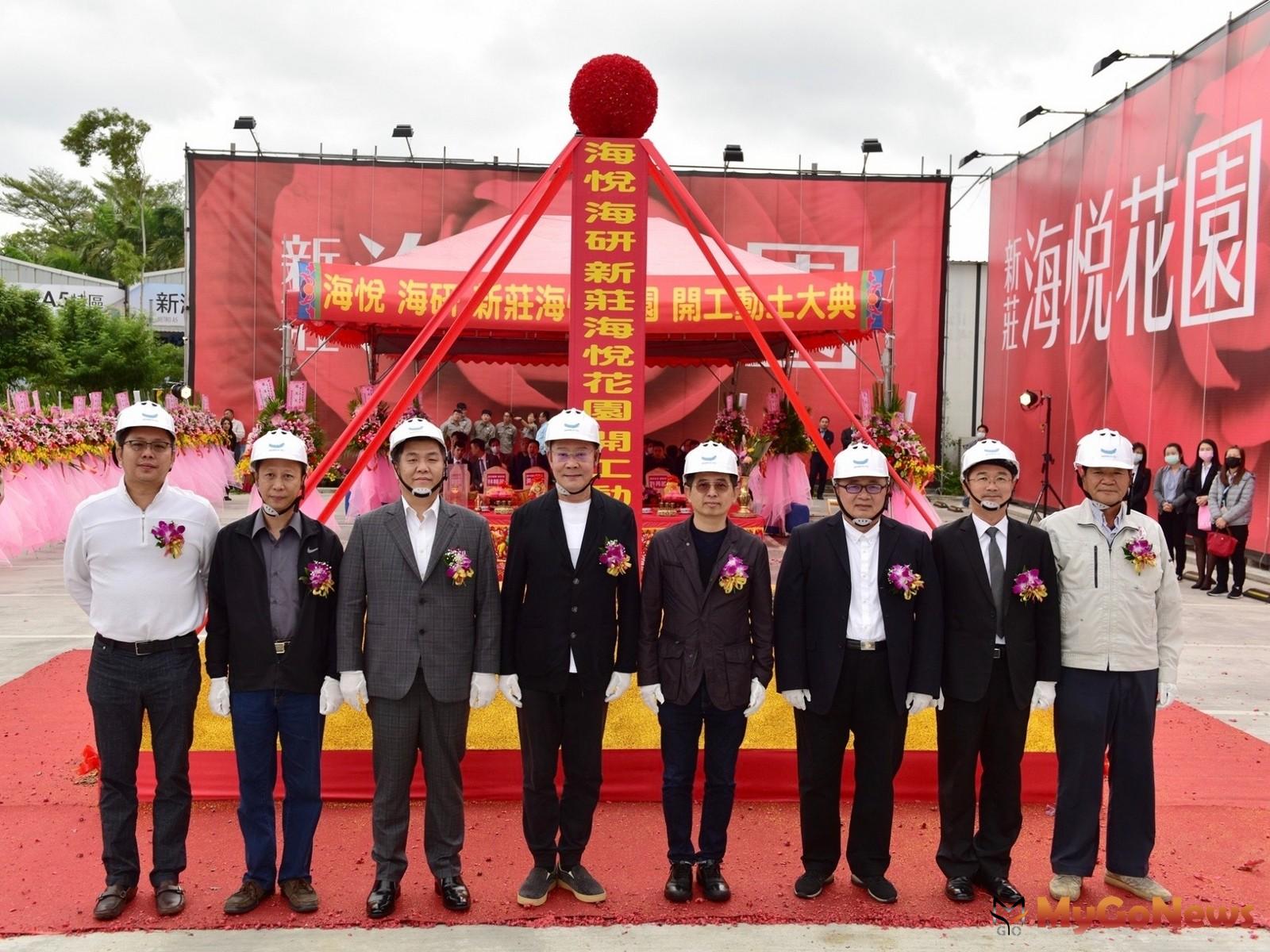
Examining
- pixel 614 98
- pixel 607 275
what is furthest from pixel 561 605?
pixel 614 98

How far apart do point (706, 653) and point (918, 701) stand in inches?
27.8

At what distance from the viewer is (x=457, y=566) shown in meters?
3.06

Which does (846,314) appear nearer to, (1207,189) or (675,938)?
(1207,189)

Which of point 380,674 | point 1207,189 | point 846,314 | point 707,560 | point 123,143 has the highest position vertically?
point 123,143

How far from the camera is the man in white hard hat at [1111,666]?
3.22 meters

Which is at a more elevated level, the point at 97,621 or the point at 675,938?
the point at 97,621

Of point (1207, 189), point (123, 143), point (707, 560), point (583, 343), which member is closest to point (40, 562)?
point (583, 343)

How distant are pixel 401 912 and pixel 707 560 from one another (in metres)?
1.48

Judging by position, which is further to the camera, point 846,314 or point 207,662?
point 846,314

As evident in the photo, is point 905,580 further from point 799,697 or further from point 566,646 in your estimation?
point 566,646

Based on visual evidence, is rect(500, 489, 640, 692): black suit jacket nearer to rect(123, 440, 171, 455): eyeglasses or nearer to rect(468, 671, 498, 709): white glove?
rect(468, 671, 498, 709): white glove

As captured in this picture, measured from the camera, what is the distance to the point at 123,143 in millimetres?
35906

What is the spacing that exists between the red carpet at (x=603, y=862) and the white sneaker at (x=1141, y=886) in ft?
0.21

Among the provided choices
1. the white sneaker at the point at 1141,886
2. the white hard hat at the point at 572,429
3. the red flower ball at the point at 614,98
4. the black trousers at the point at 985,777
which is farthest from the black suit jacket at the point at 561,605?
the red flower ball at the point at 614,98
